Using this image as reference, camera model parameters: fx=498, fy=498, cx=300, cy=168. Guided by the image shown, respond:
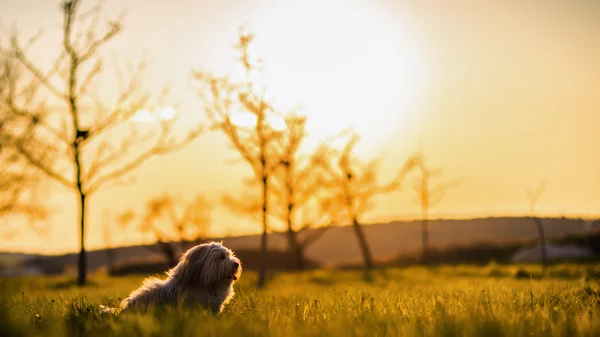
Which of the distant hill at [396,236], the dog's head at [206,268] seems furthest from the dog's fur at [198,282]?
the distant hill at [396,236]

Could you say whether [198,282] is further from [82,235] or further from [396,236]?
[396,236]

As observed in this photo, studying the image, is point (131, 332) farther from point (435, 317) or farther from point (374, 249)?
point (374, 249)

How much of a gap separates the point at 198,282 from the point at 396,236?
336 ft

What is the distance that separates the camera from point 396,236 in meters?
106

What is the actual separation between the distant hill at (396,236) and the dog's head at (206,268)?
278 feet

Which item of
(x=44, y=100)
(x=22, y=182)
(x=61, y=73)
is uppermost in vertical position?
(x=61, y=73)

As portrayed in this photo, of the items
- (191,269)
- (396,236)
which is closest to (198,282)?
(191,269)

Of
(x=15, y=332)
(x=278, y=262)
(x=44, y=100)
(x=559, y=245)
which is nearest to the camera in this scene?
(x=15, y=332)

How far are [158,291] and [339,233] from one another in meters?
101

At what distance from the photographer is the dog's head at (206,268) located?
6836 mm

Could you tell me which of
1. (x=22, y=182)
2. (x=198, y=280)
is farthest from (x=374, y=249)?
(x=198, y=280)

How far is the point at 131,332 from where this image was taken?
4.32m

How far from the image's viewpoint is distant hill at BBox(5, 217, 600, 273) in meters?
95.6

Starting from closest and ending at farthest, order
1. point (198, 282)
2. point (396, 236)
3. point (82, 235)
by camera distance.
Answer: point (198, 282)
point (82, 235)
point (396, 236)
